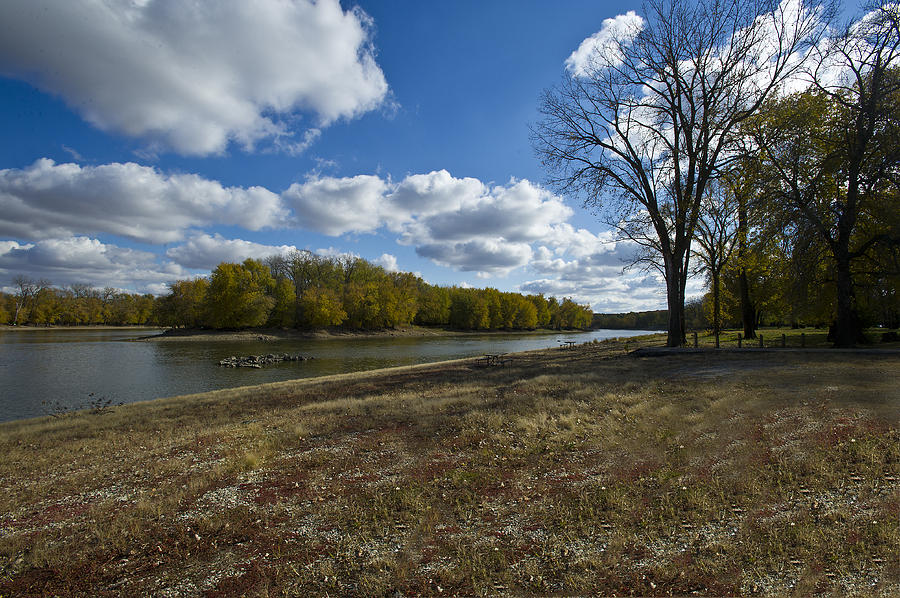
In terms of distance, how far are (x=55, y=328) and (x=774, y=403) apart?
13507 centimetres

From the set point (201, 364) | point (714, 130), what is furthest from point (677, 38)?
point (201, 364)

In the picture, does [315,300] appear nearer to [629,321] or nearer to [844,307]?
[844,307]

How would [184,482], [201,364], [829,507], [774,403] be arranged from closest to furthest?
[829,507] < [184,482] < [774,403] < [201,364]

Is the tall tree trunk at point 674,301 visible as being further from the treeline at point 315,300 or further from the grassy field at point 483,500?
the treeline at point 315,300

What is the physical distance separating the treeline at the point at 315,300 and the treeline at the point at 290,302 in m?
0.17

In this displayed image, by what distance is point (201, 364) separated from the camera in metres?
34.9

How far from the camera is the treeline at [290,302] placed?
71.6m

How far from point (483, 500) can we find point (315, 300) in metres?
71.8

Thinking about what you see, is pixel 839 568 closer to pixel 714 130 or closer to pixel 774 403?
pixel 774 403

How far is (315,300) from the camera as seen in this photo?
73.6 metres

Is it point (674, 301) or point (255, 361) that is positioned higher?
point (674, 301)

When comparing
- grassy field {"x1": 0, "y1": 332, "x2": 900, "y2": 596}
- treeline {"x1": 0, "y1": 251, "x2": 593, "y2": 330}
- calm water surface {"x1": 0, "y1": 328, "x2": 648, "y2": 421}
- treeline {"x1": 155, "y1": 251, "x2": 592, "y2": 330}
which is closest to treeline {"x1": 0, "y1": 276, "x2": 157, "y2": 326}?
treeline {"x1": 0, "y1": 251, "x2": 593, "y2": 330}

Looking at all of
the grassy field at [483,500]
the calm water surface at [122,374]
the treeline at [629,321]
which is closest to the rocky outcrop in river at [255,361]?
the calm water surface at [122,374]

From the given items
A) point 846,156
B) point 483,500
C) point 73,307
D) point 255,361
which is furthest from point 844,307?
point 73,307
